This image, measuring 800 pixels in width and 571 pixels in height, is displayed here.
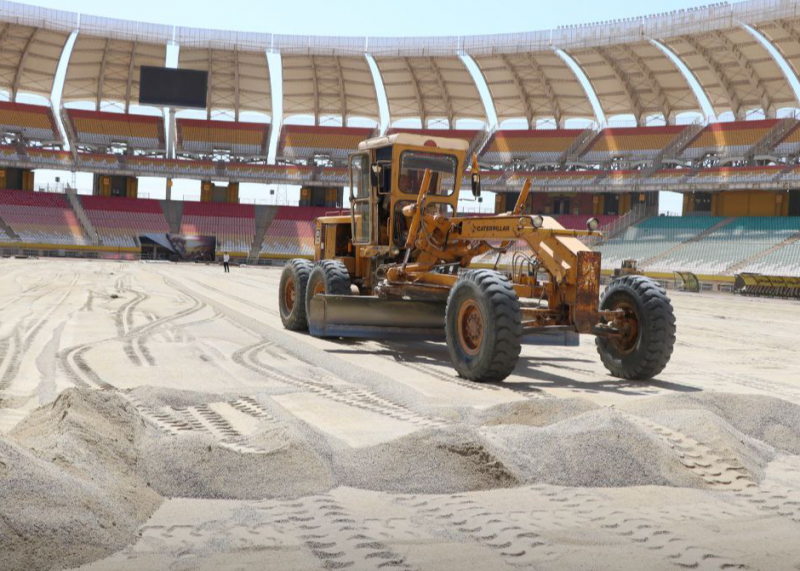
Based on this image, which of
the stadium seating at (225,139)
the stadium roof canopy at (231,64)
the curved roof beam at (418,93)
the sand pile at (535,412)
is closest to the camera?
the sand pile at (535,412)

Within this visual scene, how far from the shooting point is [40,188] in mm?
57812

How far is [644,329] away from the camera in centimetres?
852

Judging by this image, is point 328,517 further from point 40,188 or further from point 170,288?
point 40,188

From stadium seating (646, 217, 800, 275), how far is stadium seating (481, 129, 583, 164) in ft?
47.7

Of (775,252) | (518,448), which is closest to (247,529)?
(518,448)

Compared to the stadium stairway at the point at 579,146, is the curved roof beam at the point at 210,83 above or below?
above

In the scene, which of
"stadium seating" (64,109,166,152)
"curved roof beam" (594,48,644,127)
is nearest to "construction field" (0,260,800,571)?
"curved roof beam" (594,48,644,127)

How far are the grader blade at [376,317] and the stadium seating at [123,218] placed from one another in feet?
150

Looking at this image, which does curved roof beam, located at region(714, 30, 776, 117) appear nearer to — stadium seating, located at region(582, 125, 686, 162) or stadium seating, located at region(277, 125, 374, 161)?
stadium seating, located at region(582, 125, 686, 162)

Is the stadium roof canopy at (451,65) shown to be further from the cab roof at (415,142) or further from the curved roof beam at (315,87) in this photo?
the cab roof at (415,142)

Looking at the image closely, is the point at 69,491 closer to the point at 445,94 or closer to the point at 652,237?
the point at 652,237

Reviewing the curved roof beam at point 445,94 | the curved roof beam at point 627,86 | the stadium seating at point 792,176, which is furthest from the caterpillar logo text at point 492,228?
the curved roof beam at point 445,94

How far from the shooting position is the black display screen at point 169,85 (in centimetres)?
5422

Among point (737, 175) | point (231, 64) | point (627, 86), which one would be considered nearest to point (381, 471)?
point (737, 175)
